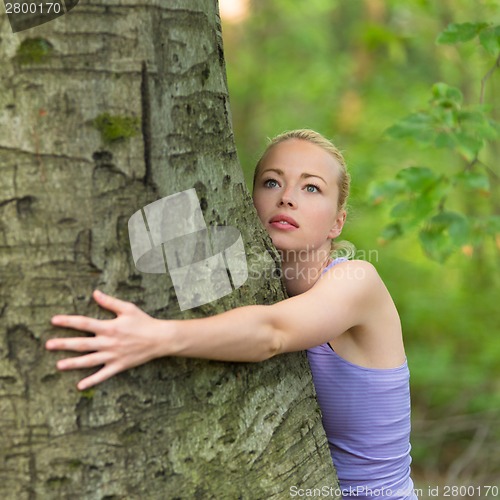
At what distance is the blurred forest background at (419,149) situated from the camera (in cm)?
335

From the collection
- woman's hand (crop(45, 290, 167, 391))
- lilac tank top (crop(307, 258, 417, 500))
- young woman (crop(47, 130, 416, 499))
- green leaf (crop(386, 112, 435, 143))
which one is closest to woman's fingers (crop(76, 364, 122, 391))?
woman's hand (crop(45, 290, 167, 391))

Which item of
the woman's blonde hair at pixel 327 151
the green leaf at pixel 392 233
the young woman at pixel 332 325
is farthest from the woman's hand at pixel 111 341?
the green leaf at pixel 392 233

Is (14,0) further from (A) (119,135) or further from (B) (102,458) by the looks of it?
(B) (102,458)

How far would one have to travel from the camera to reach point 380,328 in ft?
7.31

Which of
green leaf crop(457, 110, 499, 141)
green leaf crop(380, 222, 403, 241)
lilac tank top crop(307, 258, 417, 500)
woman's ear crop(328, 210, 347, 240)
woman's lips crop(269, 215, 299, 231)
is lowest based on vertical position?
lilac tank top crop(307, 258, 417, 500)

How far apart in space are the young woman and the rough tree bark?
0.21m

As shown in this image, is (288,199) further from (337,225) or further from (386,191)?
(386,191)

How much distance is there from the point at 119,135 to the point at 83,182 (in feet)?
0.45

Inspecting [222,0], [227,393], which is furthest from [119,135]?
[222,0]

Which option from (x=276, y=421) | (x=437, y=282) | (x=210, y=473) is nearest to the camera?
(x=210, y=473)

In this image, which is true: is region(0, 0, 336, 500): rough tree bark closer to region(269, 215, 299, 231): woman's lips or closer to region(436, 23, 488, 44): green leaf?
region(269, 215, 299, 231): woman's lips

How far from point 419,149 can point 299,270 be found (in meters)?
3.12

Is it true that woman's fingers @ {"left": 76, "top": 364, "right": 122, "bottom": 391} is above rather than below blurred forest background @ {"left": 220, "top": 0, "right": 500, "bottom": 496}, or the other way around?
below

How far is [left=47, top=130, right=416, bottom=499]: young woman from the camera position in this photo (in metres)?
1.79
